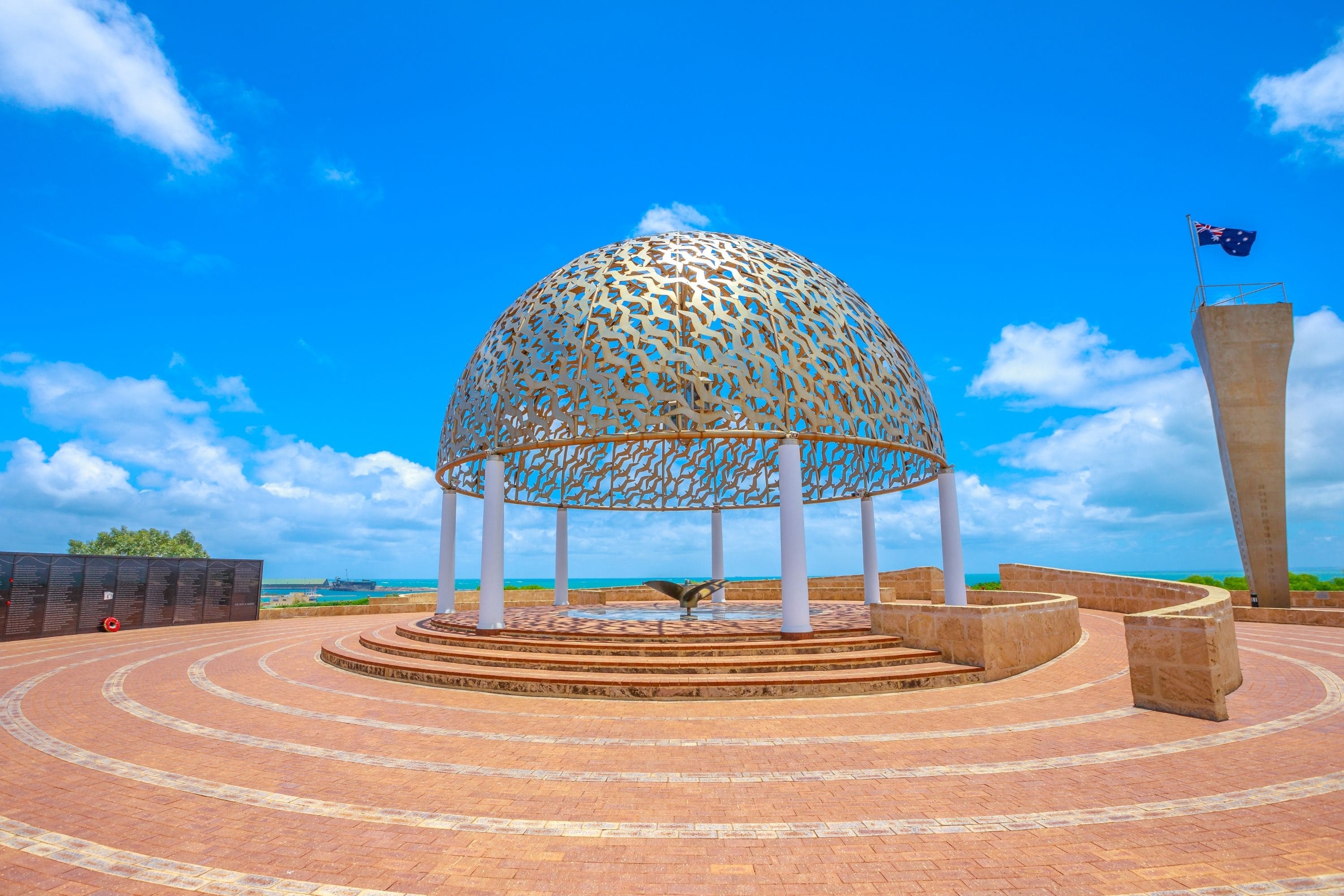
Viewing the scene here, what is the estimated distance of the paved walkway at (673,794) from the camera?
4.71 metres

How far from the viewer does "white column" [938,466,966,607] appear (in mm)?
17469

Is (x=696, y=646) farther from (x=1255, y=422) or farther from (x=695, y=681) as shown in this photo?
(x=1255, y=422)

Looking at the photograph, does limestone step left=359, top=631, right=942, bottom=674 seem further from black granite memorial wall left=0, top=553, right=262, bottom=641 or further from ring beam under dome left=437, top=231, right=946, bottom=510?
black granite memorial wall left=0, top=553, right=262, bottom=641

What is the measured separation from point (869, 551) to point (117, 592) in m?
27.4

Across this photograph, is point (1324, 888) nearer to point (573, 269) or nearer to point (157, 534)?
point (573, 269)

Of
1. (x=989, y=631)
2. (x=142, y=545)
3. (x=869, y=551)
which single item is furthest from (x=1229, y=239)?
(x=142, y=545)

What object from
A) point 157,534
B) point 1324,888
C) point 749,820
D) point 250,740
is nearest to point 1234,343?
point 1324,888

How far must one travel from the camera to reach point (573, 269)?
61.5 ft

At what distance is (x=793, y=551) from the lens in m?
14.0

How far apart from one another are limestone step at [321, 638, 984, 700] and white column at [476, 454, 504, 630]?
253 cm

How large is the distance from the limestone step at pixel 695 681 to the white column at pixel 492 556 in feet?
8.29

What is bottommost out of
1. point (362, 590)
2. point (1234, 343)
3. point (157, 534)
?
point (362, 590)

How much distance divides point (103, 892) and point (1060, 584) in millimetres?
31131

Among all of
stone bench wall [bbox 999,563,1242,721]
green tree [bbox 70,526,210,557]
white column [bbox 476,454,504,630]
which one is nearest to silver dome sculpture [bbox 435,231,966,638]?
white column [bbox 476,454,504,630]
